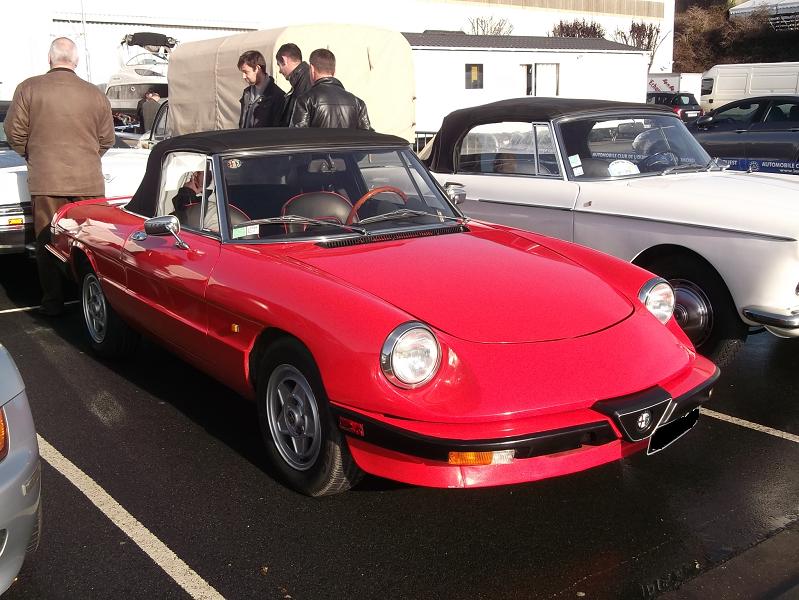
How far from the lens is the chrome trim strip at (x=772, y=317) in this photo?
4625 mm

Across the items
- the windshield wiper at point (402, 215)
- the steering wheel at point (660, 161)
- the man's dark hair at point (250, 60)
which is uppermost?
the man's dark hair at point (250, 60)

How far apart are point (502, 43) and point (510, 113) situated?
23593mm

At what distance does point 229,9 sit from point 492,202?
108ft

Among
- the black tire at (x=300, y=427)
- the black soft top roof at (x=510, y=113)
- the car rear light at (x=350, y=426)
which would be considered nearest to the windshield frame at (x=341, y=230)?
the black tire at (x=300, y=427)

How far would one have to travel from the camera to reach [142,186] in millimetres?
5152

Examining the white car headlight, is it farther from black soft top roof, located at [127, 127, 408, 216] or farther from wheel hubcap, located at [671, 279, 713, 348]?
black soft top roof, located at [127, 127, 408, 216]

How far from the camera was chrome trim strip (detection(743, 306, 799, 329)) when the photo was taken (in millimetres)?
4625

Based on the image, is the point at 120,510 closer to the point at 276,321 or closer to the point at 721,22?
the point at 276,321

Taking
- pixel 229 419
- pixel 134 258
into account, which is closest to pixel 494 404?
pixel 229 419

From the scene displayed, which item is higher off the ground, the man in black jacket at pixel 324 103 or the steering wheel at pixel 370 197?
the man in black jacket at pixel 324 103

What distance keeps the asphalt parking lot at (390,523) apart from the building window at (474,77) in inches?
971

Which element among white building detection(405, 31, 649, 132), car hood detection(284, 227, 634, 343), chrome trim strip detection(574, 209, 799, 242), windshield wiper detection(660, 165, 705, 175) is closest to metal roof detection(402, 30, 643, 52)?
white building detection(405, 31, 649, 132)

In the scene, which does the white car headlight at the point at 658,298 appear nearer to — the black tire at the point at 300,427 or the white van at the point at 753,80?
the black tire at the point at 300,427

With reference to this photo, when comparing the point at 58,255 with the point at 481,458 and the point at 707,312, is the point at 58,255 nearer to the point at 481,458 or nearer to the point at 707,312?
the point at 481,458
